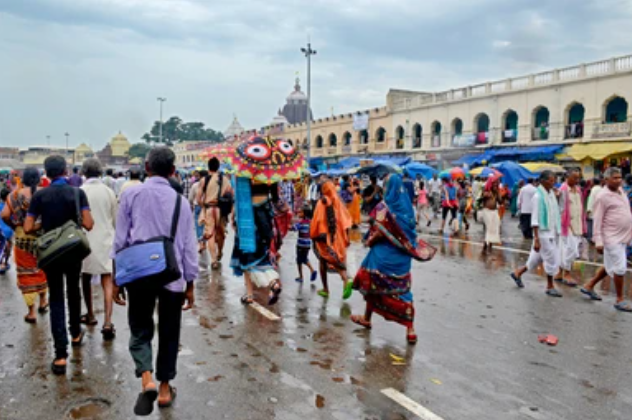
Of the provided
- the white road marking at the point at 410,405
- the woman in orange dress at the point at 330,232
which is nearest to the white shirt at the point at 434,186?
the woman in orange dress at the point at 330,232

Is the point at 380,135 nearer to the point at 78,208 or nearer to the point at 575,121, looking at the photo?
the point at 575,121

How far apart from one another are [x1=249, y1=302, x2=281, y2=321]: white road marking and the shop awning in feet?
66.8

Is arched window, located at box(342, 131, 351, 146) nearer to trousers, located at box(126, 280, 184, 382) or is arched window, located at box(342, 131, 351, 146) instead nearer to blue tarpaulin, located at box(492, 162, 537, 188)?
blue tarpaulin, located at box(492, 162, 537, 188)

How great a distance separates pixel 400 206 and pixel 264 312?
83.0 inches

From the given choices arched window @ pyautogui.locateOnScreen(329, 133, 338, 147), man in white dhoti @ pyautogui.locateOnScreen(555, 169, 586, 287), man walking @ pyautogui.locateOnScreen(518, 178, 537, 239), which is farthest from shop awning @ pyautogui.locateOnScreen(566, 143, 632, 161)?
arched window @ pyautogui.locateOnScreen(329, 133, 338, 147)

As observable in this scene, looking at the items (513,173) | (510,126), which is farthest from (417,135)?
(513,173)

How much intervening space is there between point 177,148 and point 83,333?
76671mm

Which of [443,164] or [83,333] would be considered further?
[443,164]

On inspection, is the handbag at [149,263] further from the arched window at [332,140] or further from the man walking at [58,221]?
the arched window at [332,140]

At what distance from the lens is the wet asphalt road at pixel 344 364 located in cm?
387

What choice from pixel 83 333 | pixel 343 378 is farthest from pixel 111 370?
pixel 343 378

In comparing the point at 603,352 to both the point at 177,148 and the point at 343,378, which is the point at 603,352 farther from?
the point at 177,148

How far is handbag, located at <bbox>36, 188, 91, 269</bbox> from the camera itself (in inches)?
171

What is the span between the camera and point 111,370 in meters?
4.48
